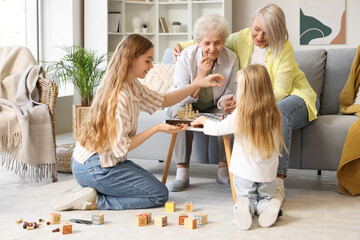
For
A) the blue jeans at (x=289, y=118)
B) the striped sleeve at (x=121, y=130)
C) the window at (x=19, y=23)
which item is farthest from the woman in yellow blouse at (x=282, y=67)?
the window at (x=19, y=23)

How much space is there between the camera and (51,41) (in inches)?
234

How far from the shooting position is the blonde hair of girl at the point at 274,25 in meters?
2.94

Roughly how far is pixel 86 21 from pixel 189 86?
3.48m

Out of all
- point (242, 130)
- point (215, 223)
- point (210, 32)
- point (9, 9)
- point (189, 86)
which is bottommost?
point (215, 223)

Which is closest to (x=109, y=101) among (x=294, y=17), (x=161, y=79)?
(x=161, y=79)

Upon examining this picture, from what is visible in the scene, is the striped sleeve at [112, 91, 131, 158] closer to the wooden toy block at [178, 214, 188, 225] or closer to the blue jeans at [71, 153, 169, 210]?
the blue jeans at [71, 153, 169, 210]

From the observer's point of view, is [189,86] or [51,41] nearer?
[189,86]

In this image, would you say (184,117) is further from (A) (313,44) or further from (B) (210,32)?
(A) (313,44)

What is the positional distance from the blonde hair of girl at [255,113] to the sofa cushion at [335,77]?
1.18 metres

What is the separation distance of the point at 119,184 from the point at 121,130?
0.94 ft

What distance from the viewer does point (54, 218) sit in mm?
2348

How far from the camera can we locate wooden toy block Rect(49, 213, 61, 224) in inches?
92.3

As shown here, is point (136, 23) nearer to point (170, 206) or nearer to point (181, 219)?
point (170, 206)

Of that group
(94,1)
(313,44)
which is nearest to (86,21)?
(94,1)
